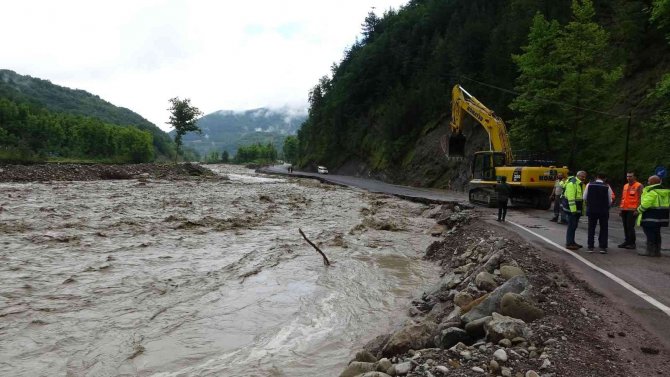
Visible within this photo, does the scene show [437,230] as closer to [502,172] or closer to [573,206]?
[502,172]

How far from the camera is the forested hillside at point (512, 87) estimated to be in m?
26.6

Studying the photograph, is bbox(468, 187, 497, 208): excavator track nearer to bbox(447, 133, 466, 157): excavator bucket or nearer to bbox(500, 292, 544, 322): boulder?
bbox(447, 133, 466, 157): excavator bucket

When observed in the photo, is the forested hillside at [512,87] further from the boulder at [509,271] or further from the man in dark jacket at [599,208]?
the boulder at [509,271]

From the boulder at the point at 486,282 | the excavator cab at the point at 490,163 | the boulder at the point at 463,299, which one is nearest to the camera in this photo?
the boulder at the point at 463,299

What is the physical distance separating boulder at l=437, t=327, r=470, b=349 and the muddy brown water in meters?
1.67

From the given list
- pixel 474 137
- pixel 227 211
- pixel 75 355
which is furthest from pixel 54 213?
pixel 474 137

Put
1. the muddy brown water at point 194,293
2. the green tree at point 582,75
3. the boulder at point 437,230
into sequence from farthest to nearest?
the green tree at point 582,75, the boulder at point 437,230, the muddy brown water at point 194,293

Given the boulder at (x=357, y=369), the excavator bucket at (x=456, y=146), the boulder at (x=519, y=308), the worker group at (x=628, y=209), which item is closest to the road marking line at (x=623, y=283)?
the worker group at (x=628, y=209)

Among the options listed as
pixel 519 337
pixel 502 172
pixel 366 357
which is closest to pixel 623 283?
pixel 519 337

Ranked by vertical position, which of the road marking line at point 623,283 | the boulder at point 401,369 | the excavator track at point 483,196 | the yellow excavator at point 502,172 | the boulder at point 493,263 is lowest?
the boulder at point 401,369

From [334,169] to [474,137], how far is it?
40.7 meters

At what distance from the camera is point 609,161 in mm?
25312

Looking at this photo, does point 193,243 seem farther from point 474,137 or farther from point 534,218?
point 474,137

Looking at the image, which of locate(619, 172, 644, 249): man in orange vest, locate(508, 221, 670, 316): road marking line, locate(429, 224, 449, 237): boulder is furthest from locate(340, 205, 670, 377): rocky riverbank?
locate(429, 224, 449, 237): boulder
